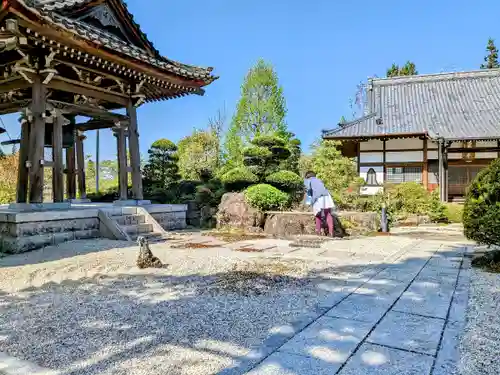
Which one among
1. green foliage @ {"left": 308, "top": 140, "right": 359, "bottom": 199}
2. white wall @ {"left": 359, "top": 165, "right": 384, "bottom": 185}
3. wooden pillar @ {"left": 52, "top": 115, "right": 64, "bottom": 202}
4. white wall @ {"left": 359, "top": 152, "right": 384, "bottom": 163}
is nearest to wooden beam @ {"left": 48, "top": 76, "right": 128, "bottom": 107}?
wooden pillar @ {"left": 52, "top": 115, "right": 64, "bottom": 202}

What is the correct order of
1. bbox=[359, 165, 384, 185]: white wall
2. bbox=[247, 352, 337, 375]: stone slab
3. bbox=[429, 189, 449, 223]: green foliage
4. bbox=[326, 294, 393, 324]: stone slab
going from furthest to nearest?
bbox=[359, 165, 384, 185]: white wall
bbox=[429, 189, 449, 223]: green foliage
bbox=[326, 294, 393, 324]: stone slab
bbox=[247, 352, 337, 375]: stone slab

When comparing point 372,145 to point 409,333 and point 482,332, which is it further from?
point 409,333

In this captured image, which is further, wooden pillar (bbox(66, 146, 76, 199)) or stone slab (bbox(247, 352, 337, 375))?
wooden pillar (bbox(66, 146, 76, 199))

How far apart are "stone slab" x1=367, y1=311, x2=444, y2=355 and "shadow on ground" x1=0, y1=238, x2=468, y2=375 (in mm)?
546

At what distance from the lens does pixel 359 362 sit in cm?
237

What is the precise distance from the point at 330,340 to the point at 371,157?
48.9ft

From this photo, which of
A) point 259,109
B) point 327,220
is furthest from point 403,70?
point 327,220

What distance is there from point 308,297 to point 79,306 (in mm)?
2257

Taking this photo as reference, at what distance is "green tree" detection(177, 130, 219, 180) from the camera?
65.7ft

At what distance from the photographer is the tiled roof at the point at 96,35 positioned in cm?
662

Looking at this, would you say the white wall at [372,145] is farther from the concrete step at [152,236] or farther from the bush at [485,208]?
the bush at [485,208]

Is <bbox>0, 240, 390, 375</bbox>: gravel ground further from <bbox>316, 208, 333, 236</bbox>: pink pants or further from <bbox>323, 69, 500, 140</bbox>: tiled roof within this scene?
<bbox>323, 69, 500, 140</bbox>: tiled roof

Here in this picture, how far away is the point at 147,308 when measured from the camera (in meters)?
3.59

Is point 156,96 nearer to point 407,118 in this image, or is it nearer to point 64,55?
point 64,55
